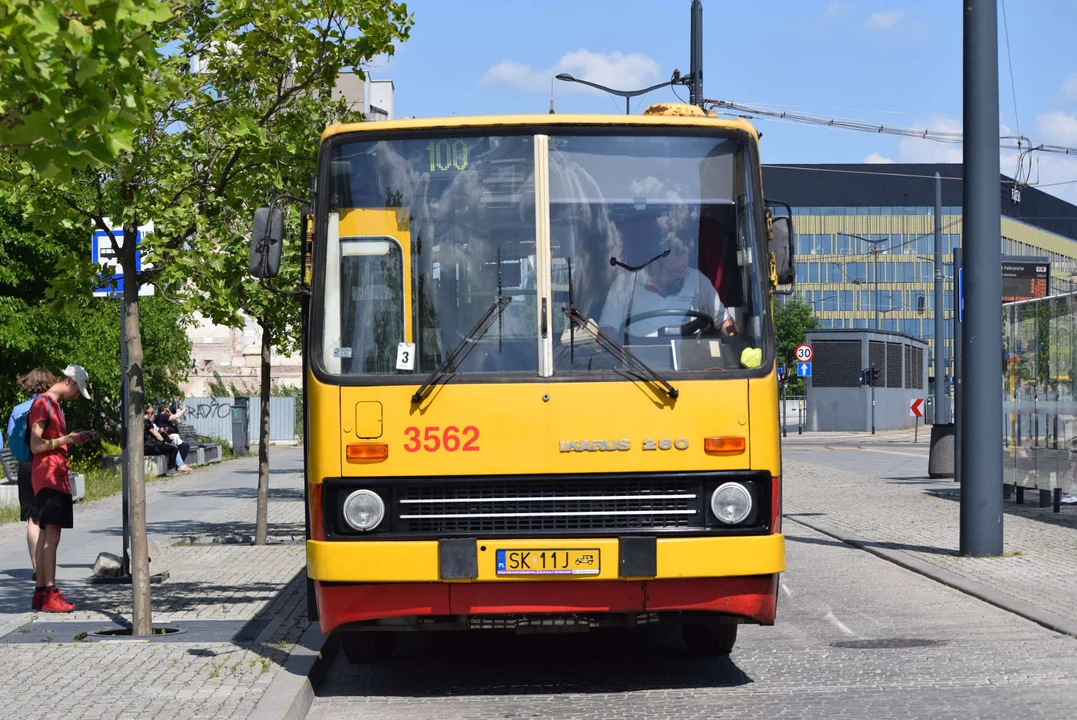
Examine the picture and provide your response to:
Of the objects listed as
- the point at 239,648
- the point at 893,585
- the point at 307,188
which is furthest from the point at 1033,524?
the point at 239,648

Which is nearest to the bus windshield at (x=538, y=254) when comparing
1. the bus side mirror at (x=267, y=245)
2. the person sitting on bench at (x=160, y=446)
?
the bus side mirror at (x=267, y=245)

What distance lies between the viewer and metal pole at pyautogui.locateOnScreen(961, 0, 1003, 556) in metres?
13.8

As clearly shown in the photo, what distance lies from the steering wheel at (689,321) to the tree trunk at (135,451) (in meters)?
3.40

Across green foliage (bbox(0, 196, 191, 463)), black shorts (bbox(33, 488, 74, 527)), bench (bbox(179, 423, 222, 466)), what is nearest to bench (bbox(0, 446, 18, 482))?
green foliage (bbox(0, 196, 191, 463))

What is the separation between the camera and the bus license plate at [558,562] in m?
7.44

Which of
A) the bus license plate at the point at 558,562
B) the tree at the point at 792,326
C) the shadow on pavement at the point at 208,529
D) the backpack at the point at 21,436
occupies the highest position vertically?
the tree at the point at 792,326

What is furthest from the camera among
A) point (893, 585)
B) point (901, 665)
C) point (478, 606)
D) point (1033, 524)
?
point (1033, 524)

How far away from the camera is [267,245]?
26.3 feet

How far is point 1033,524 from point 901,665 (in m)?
9.25

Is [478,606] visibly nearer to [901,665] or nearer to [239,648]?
[239,648]

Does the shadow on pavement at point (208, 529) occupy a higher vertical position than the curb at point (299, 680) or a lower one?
lower

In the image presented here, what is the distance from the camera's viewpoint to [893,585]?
12.5 m

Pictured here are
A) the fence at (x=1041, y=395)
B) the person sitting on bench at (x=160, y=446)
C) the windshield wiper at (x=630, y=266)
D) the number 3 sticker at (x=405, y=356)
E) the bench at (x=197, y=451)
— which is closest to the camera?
the number 3 sticker at (x=405, y=356)

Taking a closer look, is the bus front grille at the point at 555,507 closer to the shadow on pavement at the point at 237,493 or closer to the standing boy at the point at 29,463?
the standing boy at the point at 29,463
